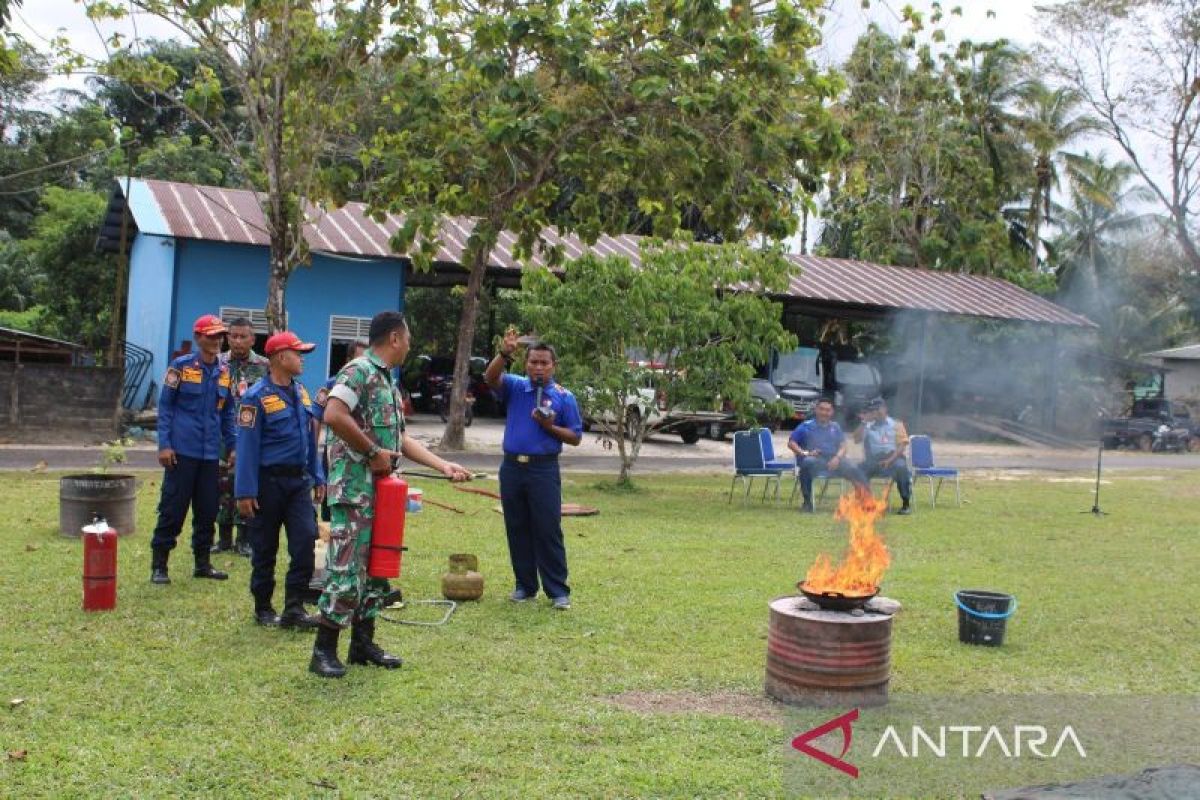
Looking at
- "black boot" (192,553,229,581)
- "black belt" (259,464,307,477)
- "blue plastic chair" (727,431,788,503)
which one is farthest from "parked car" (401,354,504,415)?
"black belt" (259,464,307,477)

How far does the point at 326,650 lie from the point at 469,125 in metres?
10.4

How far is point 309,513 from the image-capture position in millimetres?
6555

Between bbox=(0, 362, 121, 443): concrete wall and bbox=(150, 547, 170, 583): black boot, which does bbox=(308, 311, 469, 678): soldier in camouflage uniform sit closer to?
bbox=(150, 547, 170, 583): black boot

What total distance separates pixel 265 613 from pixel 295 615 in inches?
10.4

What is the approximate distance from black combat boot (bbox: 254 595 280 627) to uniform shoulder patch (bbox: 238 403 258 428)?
1041 millimetres

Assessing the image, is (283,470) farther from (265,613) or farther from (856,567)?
(856,567)

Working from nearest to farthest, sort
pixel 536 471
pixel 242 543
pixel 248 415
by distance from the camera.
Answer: pixel 248 415
pixel 536 471
pixel 242 543

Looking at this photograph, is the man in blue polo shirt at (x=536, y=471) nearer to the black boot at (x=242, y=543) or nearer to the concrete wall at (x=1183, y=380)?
the black boot at (x=242, y=543)

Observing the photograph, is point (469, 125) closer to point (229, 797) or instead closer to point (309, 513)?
point (309, 513)

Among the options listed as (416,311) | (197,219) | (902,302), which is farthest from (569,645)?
(416,311)

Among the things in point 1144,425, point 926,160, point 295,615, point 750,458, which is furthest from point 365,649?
point 926,160

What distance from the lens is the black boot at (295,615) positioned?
6484 millimetres

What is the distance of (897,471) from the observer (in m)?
14.1

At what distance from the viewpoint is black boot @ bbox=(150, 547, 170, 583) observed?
7.55 m
